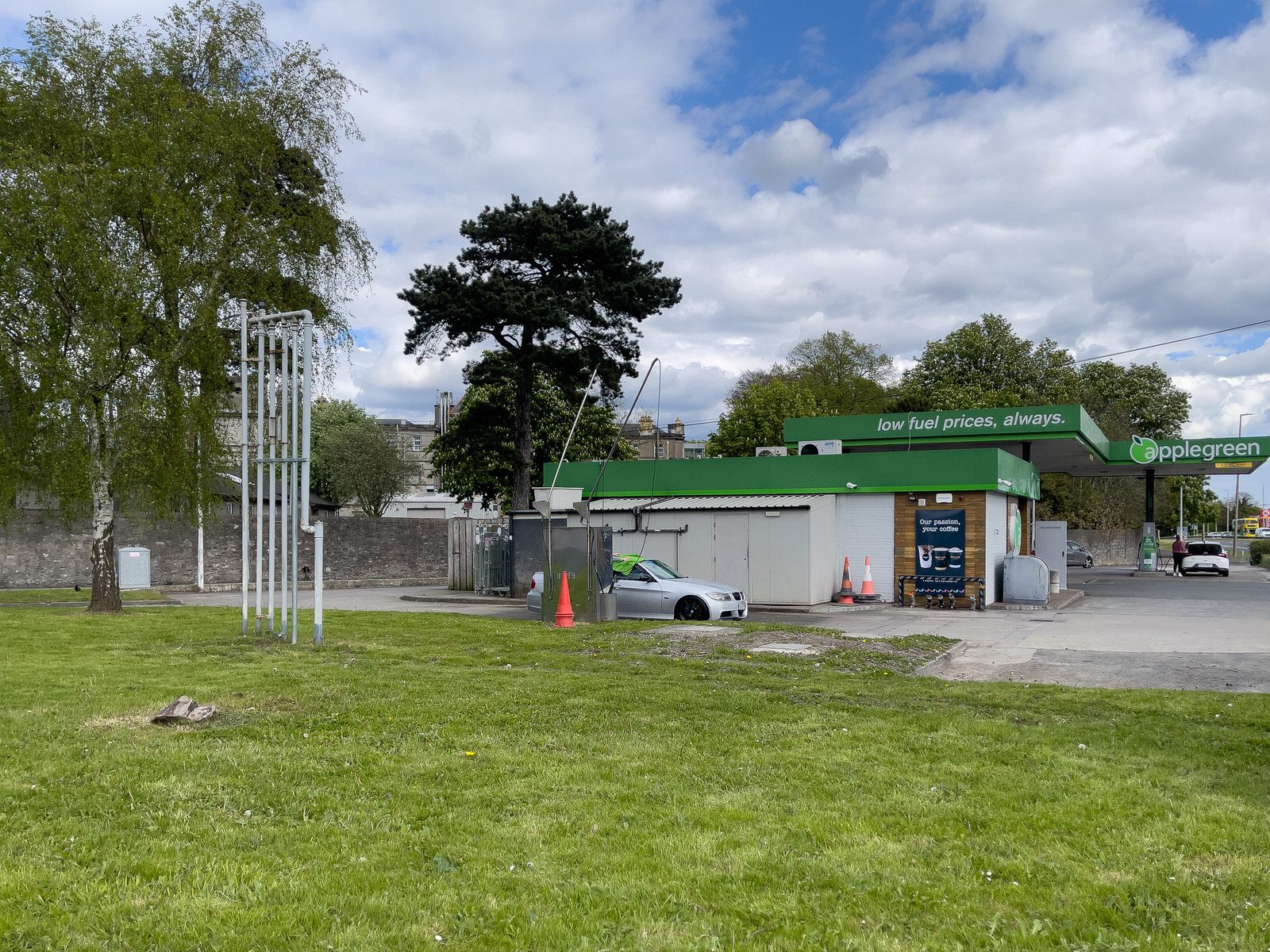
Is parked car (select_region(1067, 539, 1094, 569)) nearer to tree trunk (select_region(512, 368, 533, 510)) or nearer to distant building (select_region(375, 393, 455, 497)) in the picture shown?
tree trunk (select_region(512, 368, 533, 510))

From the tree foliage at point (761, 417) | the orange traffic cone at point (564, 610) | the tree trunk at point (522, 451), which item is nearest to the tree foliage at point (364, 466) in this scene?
the tree foliage at point (761, 417)

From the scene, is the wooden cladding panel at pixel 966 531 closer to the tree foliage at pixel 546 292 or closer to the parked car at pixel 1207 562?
the tree foliage at pixel 546 292

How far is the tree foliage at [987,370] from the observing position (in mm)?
57406

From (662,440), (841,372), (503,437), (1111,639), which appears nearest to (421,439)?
(662,440)

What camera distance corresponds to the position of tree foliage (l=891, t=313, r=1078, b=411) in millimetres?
57406

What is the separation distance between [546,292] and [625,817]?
26342mm

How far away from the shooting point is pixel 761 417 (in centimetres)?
5859

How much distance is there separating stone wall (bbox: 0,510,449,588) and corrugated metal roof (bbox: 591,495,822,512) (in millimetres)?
8888

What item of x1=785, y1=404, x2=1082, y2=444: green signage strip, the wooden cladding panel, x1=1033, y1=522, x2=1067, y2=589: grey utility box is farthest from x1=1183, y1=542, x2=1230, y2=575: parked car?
the wooden cladding panel

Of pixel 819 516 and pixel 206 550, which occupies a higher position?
pixel 819 516

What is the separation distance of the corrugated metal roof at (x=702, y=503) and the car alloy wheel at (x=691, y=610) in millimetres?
5925

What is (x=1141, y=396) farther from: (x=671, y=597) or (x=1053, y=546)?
(x=671, y=597)

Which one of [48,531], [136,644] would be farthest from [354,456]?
[136,644]

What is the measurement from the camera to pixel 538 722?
8.08m
